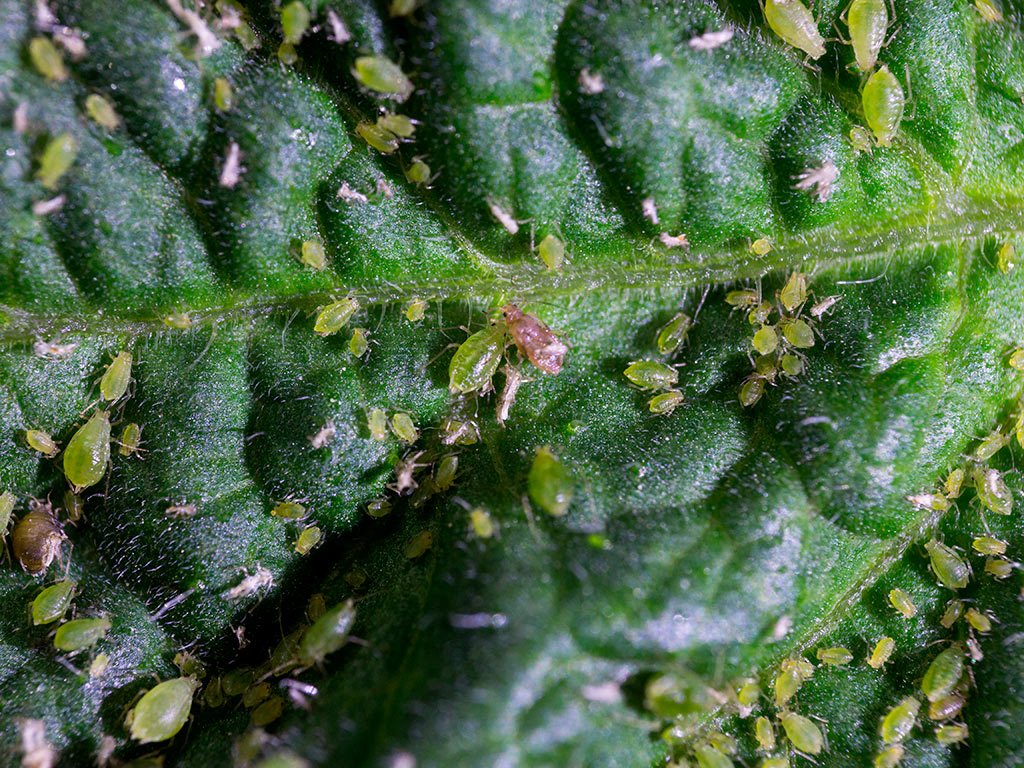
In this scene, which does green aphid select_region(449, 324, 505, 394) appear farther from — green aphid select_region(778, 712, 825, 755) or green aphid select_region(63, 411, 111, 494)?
green aphid select_region(778, 712, 825, 755)

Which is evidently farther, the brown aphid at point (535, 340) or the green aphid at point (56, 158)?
the brown aphid at point (535, 340)

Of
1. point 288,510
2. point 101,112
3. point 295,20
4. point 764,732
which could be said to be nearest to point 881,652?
point 764,732

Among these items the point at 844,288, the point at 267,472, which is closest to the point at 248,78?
the point at 267,472

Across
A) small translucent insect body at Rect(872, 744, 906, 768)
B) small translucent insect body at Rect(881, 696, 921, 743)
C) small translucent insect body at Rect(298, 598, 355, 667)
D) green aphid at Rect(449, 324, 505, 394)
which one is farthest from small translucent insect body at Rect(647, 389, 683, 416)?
small translucent insect body at Rect(872, 744, 906, 768)

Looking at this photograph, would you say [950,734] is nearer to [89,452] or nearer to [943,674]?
[943,674]

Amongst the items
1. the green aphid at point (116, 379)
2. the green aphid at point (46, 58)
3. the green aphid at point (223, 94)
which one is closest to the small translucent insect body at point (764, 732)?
the green aphid at point (116, 379)

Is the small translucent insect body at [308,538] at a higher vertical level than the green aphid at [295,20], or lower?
lower

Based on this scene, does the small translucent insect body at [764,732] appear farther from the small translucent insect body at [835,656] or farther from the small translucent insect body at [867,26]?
the small translucent insect body at [867,26]
